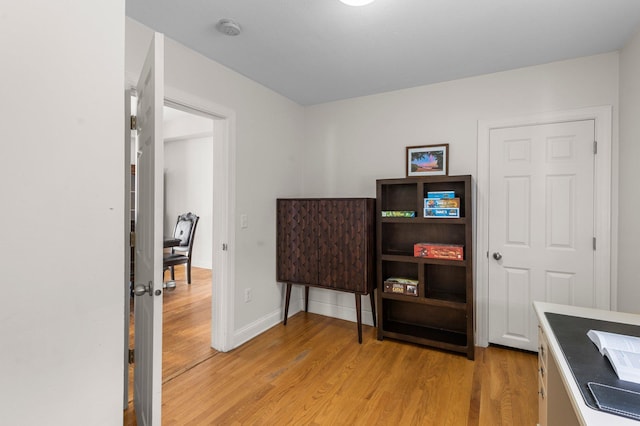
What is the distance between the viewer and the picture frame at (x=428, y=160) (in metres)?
2.88

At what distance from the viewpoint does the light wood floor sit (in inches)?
72.4

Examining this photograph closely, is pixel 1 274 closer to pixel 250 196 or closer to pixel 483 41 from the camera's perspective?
pixel 250 196

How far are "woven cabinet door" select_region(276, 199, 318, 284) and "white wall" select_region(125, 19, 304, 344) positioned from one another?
84 mm

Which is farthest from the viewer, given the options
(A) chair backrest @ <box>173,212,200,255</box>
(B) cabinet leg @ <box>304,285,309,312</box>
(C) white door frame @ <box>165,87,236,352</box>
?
(A) chair backrest @ <box>173,212,200,255</box>

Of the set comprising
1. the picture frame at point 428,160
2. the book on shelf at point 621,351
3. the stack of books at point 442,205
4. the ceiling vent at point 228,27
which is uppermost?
the ceiling vent at point 228,27

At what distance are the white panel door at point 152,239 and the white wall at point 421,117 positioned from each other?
2160 millimetres

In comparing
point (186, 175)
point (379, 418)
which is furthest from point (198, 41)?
point (186, 175)

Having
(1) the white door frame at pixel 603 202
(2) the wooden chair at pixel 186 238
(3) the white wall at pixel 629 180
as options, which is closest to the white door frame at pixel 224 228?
(2) the wooden chair at pixel 186 238

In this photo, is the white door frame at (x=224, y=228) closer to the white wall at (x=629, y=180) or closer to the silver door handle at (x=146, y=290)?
the silver door handle at (x=146, y=290)

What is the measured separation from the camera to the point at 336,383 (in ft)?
7.13

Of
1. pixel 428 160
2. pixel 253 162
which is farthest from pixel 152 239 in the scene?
pixel 428 160

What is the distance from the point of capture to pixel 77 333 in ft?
2.95

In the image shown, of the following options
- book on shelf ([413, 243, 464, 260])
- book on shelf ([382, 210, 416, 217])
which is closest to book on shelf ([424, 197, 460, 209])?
book on shelf ([382, 210, 416, 217])

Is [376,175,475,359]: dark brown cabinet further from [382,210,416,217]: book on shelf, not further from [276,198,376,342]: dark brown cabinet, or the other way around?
[276,198,376,342]: dark brown cabinet
